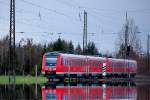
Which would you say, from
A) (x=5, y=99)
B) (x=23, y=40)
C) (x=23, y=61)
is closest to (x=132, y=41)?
(x=23, y=40)

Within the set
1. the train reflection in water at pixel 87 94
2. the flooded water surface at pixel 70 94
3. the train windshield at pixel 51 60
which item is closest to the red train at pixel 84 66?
the train windshield at pixel 51 60

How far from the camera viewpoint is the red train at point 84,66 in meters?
58.3

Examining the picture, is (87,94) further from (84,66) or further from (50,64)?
(84,66)

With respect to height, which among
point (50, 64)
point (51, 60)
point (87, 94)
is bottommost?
point (87, 94)

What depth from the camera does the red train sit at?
191ft

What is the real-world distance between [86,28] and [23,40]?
127 ft

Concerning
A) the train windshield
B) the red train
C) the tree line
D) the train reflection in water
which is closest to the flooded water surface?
the train reflection in water

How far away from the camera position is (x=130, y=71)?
83312 mm

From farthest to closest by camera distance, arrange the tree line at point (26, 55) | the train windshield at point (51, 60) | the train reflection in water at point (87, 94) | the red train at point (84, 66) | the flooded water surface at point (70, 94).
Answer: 1. the tree line at point (26, 55)
2. the red train at point (84, 66)
3. the train windshield at point (51, 60)
4. the train reflection in water at point (87, 94)
5. the flooded water surface at point (70, 94)

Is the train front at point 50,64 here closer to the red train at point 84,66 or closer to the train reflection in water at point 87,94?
the red train at point 84,66

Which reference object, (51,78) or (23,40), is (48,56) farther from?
(23,40)

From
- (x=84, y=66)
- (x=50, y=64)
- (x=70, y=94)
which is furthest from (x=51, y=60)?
(x=70, y=94)

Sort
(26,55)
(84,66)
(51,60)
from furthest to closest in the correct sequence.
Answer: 1. (26,55)
2. (84,66)
3. (51,60)

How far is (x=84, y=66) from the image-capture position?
65.4 m
